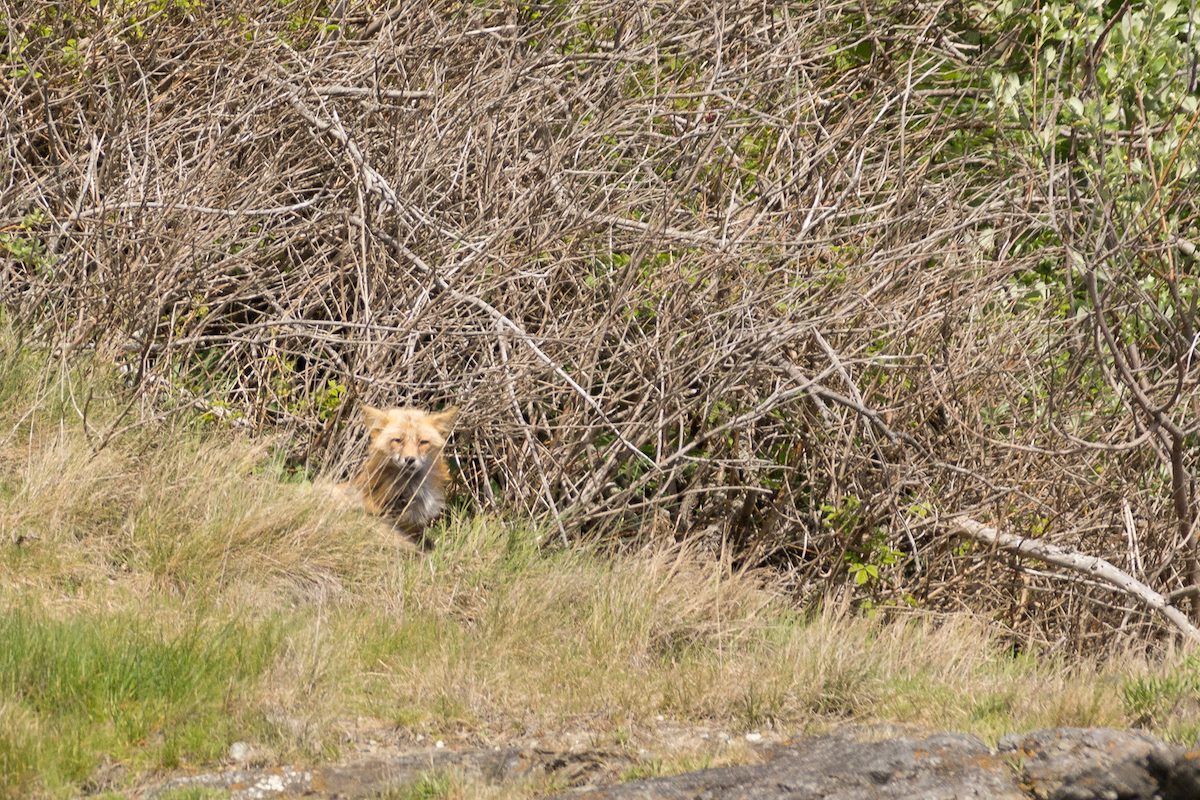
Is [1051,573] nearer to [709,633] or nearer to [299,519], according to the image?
[709,633]

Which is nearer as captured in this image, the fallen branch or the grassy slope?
the grassy slope

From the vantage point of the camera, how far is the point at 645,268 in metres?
8.34

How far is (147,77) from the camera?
8.69 m

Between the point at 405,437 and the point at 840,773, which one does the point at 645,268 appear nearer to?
the point at 405,437

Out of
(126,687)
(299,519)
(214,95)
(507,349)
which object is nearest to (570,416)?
(507,349)

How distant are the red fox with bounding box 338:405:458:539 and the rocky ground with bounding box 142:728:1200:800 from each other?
2.72 m

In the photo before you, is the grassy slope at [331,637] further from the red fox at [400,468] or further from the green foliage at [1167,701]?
the red fox at [400,468]

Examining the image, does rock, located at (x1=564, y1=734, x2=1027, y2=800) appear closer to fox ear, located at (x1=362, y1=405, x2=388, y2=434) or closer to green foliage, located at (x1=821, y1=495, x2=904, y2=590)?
fox ear, located at (x1=362, y1=405, x2=388, y2=434)

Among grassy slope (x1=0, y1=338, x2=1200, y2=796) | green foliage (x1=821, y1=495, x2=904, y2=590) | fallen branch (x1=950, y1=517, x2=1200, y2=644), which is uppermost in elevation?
grassy slope (x1=0, y1=338, x2=1200, y2=796)

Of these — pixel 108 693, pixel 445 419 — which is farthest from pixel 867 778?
pixel 445 419

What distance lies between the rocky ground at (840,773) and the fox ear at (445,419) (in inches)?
120

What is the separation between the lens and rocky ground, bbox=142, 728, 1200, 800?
4195 mm

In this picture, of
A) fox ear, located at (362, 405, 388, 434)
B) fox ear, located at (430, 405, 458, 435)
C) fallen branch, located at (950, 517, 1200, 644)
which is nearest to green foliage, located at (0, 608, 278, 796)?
fox ear, located at (362, 405, 388, 434)

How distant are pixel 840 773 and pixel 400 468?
3792mm
